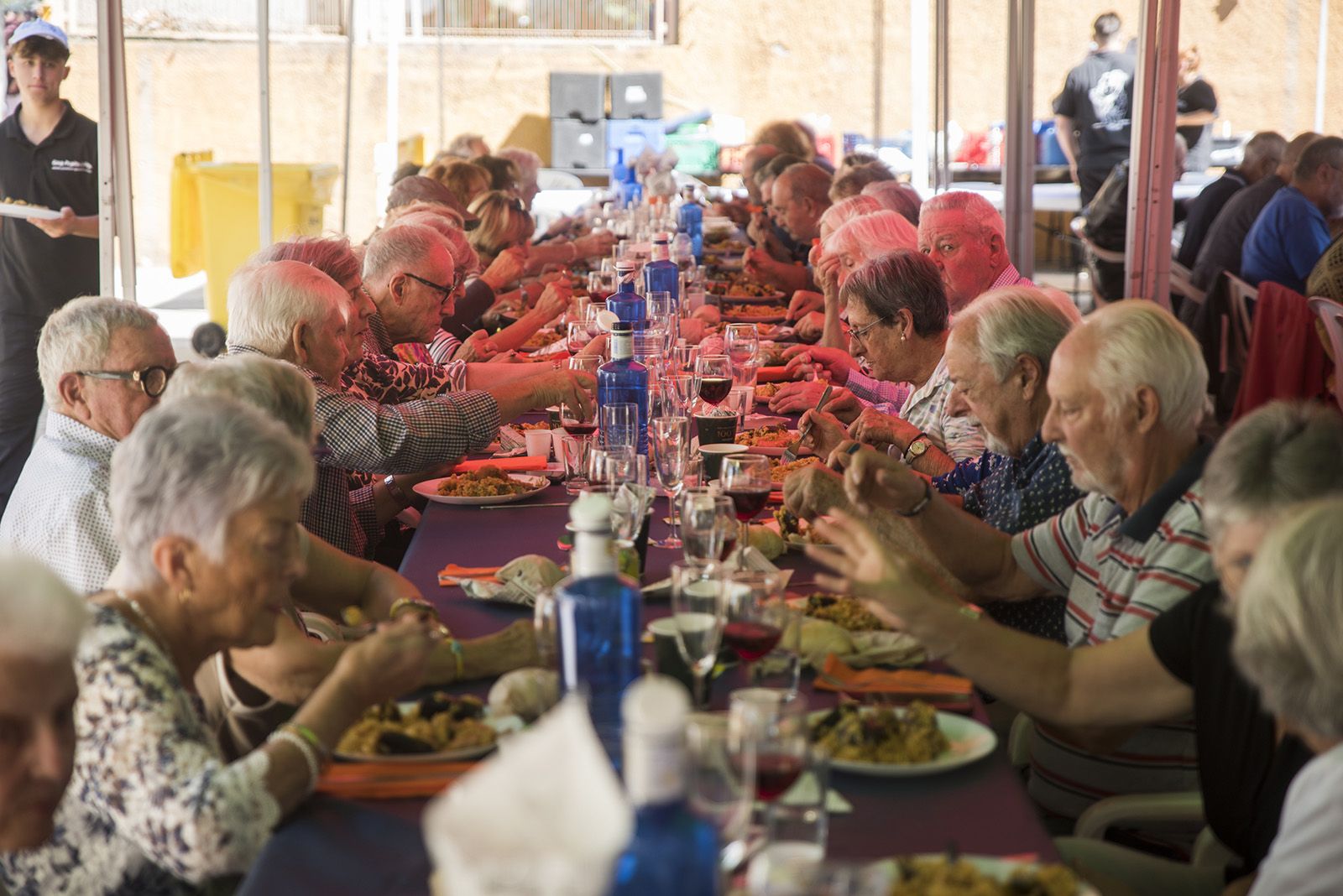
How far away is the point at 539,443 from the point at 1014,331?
129 cm

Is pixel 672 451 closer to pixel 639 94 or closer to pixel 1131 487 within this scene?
pixel 1131 487

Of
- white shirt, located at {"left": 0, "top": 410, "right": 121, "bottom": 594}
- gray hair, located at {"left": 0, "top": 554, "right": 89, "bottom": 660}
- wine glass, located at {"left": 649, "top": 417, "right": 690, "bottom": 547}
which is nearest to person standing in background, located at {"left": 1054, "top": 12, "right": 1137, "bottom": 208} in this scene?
wine glass, located at {"left": 649, "top": 417, "right": 690, "bottom": 547}

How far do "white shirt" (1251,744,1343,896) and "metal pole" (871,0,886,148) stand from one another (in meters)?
18.5

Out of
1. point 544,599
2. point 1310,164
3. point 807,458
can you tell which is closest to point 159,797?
point 544,599

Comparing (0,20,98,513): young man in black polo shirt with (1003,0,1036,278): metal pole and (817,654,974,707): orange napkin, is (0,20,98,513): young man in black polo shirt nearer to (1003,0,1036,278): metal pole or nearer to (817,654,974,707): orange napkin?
(1003,0,1036,278): metal pole

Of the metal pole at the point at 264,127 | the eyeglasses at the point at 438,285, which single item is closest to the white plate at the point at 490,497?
the eyeglasses at the point at 438,285

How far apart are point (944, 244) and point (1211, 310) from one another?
2873 mm

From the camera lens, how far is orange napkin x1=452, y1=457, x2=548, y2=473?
11.5ft

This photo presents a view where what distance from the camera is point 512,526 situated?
2914 mm

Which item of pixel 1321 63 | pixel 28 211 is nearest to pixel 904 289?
pixel 28 211

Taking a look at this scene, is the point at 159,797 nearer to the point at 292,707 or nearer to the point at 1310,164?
the point at 292,707

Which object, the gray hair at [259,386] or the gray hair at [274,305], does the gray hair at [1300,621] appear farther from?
the gray hair at [274,305]

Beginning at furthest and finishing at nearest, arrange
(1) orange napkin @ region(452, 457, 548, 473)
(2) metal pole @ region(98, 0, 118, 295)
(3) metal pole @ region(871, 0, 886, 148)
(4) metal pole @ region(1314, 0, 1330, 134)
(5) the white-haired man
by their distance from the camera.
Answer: (3) metal pole @ region(871, 0, 886, 148) → (4) metal pole @ region(1314, 0, 1330, 134) → (2) metal pole @ region(98, 0, 118, 295) → (1) orange napkin @ region(452, 457, 548, 473) → (5) the white-haired man

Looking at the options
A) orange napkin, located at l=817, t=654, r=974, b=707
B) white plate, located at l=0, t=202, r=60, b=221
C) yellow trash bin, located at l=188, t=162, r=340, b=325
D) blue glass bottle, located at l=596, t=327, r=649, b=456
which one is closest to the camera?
orange napkin, located at l=817, t=654, r=974, b=707
